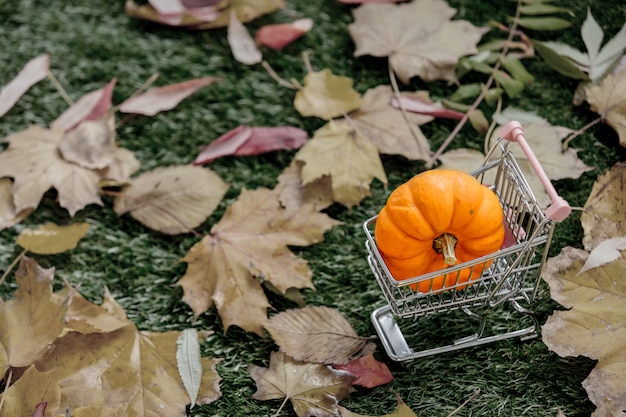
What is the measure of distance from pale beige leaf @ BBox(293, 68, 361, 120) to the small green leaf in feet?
2.14

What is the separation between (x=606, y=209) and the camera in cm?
159

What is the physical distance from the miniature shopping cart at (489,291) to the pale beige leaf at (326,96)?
17.2 inches

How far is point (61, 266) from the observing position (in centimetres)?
175

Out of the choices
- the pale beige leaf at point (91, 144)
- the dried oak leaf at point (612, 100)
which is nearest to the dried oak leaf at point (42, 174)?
the pale beige leaf at point (91, 144)

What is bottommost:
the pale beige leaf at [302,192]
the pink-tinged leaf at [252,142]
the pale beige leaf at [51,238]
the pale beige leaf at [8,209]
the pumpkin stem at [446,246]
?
the pale beige leaf at [51,238]

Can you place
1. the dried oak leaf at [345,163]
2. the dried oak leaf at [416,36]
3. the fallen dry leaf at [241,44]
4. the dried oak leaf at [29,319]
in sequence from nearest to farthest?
the dried oak leaf at [29,319], the dried oak leaf at [345,163], the dried oak leaf at [416,36], the fallen dry leaf at [241,44]

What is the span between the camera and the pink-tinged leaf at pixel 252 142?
1.91 meters

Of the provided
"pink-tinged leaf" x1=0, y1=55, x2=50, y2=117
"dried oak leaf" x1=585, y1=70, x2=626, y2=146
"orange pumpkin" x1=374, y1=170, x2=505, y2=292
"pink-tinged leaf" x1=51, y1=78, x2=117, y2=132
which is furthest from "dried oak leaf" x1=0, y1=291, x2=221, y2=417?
"dried oak leaf" x1=585, y1=70, x2=626, y2=146

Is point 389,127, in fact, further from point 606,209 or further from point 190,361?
point 190,361

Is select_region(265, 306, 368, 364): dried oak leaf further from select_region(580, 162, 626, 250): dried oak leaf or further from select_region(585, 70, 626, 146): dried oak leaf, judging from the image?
select_region(585, 70, 626, 146): dried oak leaf

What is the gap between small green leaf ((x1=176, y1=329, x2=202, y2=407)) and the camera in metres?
1.46

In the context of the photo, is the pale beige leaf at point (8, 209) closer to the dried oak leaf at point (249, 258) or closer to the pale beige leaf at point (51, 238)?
the pale beige leaf at point (51, 238)

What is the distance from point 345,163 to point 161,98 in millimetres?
632

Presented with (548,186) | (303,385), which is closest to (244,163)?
(303,385)
